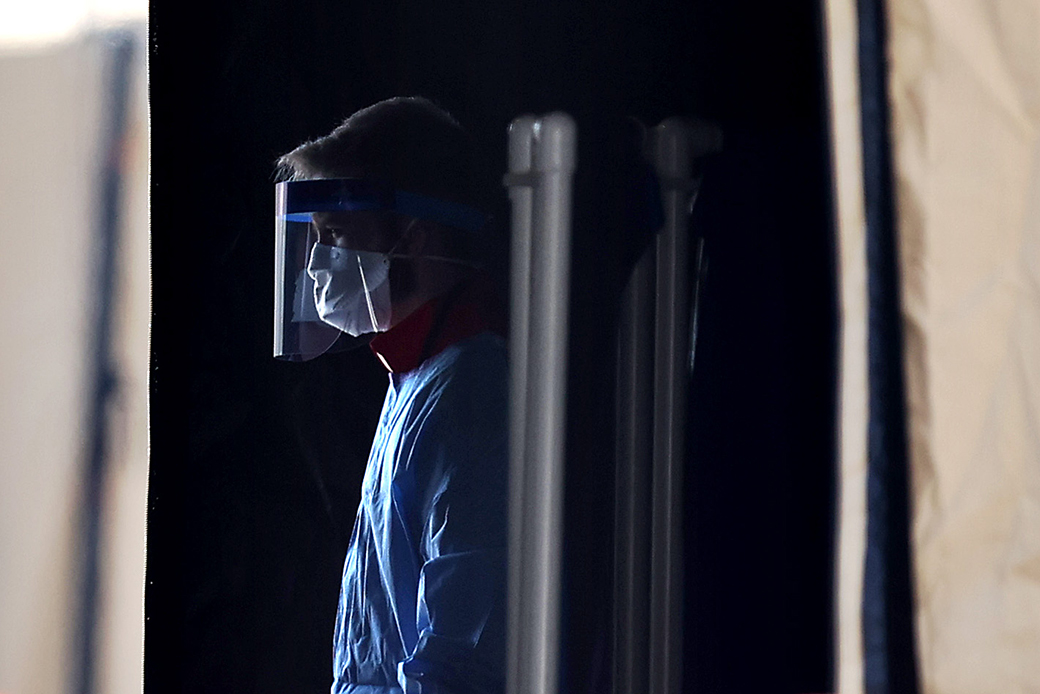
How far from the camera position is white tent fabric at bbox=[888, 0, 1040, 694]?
59 centimetres

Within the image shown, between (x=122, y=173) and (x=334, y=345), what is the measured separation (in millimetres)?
456

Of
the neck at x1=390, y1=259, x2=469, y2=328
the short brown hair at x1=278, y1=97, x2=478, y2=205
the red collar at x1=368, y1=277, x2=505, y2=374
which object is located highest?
the short brown hair at x1=278, y1=97, x2=478, y2=205

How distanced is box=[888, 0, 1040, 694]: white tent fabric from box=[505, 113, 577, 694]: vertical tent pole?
34 cm

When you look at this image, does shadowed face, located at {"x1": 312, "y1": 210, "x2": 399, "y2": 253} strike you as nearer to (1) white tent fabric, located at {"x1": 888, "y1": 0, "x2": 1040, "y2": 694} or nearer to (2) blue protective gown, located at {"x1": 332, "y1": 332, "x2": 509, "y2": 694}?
(2) blue protective gown, located at {"x1": 332, "y1": 332, "x2": 509, "y2": 694}

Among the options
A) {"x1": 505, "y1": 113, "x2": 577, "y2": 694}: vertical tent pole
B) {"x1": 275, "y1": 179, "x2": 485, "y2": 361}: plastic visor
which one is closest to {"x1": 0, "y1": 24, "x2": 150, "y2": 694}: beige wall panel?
{"x1": 275, "y1": 179, "x2": 485, "y2": 361}: plastic visor

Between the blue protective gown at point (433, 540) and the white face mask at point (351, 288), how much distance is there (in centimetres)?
7

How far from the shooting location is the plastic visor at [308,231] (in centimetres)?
104

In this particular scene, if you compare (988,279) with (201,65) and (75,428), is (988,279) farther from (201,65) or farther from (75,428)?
(75,428)

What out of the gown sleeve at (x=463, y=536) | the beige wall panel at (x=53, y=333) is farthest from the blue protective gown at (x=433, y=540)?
the beige wall panel at (x=53, y=333)

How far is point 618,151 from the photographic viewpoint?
940 mm

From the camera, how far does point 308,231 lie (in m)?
1.06

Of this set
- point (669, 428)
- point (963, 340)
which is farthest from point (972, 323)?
point (669, 428)

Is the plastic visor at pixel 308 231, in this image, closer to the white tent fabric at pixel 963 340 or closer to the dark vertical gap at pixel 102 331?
the dark vertical gap at pixel 102 331

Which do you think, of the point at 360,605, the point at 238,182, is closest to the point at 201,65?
the point at 238,182
